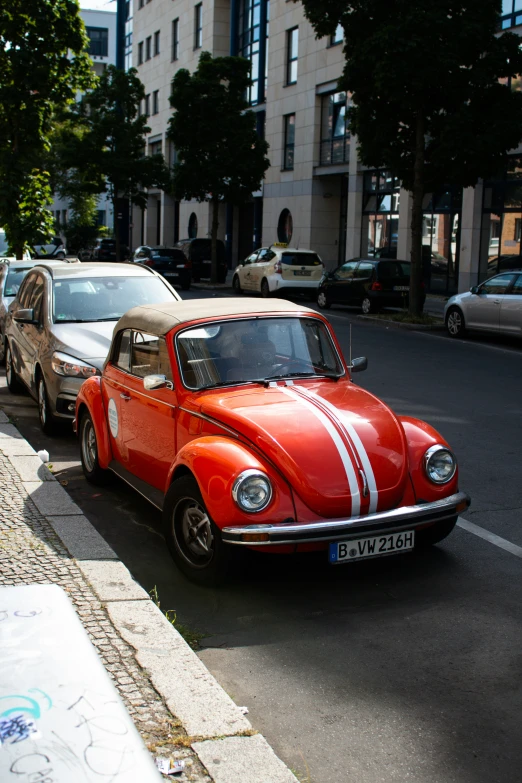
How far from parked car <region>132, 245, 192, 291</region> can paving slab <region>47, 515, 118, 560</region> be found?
29392 millimetres

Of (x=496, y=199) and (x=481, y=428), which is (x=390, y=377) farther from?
(x=496, y=199)

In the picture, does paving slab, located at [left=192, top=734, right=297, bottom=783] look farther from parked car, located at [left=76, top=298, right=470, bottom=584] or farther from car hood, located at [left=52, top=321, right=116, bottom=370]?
car hood, located at [left=52, top=321, right=116, bottom=370]

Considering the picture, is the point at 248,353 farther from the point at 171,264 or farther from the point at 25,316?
the point at 171,264

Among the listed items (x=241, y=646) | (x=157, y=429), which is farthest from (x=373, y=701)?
(x=157, y=429)

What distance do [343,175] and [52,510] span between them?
115 ft

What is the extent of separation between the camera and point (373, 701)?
3.86 m

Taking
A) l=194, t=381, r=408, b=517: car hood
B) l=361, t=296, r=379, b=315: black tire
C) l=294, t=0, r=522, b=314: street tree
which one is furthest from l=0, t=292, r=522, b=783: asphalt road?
l=361, t=296, r=379, b=315: black tire

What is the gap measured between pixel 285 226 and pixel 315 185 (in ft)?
12.2

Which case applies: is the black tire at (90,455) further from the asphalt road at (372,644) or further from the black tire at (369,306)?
the black tire at (369,306)

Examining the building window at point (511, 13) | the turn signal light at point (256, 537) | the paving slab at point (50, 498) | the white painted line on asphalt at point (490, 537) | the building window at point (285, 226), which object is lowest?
the white painted line on asphalt at point (490, 537)

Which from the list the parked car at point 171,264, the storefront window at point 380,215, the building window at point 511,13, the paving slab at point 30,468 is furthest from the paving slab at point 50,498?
the storefront window at point 380,215

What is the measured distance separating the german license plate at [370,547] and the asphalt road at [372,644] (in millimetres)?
249

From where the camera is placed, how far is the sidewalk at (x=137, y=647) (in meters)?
3.16

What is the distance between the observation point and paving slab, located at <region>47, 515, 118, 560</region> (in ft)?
17.0
